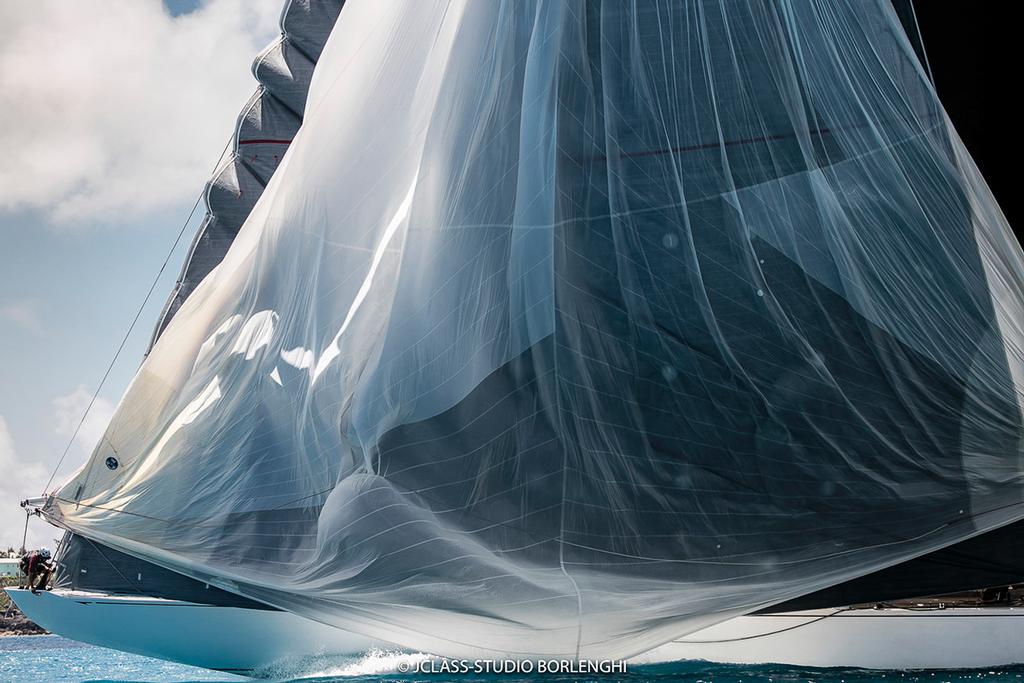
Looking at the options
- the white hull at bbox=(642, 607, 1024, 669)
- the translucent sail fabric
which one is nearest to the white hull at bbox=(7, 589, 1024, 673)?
the white hull at bbox=(642, 607, 1024, 669)

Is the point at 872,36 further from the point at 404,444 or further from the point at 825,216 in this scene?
the point at 404,444

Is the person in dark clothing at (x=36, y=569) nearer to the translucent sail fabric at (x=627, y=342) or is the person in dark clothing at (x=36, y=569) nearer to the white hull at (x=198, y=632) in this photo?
the white hull at (x=198, y=632)

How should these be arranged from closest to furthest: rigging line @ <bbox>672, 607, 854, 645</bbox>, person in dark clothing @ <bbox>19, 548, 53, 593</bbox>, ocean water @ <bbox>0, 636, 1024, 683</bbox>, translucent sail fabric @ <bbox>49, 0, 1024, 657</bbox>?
→ translucent sail fabric @ <bbox>49, 0, 1024, 657</bbox> → ocean water @ <bbox>0, 636, 1024, 683</bbox> → rigging line @ <bbox>672, 607, 854, 645</bbox> → person in dark clothing @ <bbox>19, 548, 53, 593</bbox>

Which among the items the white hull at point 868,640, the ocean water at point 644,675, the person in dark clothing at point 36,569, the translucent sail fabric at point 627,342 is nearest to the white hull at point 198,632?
the ocean water at point 644,675

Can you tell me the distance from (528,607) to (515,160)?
2075mm

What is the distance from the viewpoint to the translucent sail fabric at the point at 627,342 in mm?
4496

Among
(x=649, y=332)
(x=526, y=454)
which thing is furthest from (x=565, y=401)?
(x=649, y=332)

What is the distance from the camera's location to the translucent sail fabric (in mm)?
4496

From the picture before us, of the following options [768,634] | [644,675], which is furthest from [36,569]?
[768,634]

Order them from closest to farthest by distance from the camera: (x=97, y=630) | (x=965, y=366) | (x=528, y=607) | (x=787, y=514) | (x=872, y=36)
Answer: (x=528, y=607) → (x=787, y=514) → (x=965, y=366) → (x=872, y=36) → (x=97, y=630)

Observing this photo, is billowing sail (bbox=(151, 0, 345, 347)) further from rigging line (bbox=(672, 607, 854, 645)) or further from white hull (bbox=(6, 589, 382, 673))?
rigging line (bbox=(672, 607, 854, 645))

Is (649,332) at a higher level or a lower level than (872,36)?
lower

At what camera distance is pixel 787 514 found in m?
4.73

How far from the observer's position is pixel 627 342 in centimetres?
476
